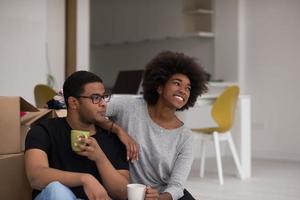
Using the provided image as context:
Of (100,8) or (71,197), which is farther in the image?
(100,8)

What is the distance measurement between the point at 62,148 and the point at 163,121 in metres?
0.43

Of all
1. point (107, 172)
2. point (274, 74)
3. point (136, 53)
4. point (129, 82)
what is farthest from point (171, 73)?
point (136, 53)

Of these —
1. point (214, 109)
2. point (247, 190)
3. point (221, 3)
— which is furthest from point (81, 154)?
point (221, 3)

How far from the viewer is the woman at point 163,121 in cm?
201

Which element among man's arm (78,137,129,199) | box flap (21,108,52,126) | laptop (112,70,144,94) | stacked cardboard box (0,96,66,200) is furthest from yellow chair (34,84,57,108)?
man's arm (78,137,129,199)

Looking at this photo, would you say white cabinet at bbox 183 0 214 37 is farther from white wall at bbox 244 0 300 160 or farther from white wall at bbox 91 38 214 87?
white wall at bbox 244 0 300 160

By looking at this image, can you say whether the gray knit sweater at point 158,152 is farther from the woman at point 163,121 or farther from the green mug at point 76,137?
the green mug at point 76,137

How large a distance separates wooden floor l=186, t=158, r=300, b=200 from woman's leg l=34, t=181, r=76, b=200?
2.14 meters

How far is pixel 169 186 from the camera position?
6.39ft

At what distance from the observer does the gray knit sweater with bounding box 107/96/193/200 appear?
2.01 metres

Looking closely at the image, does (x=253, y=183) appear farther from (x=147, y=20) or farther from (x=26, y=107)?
(x=147, y=20)

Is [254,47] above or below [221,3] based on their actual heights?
below

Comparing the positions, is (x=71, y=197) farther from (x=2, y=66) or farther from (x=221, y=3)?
(x=221, y=3)

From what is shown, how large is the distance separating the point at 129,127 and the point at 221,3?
15.7ft
